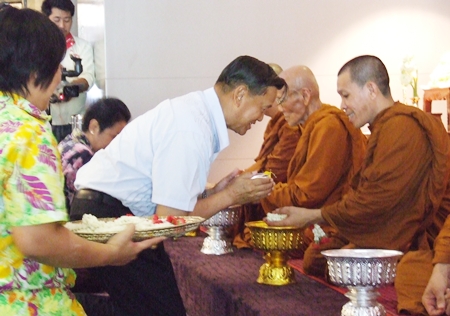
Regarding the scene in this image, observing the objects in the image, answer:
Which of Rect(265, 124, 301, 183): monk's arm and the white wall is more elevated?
the white wall

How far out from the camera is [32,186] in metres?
1.50

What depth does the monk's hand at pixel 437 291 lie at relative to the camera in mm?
2496

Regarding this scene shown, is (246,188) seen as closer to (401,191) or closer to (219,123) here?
(219,123)

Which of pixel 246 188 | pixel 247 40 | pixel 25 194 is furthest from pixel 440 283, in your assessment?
pixel 247 40

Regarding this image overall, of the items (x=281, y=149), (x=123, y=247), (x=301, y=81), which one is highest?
(x=301, y=81)

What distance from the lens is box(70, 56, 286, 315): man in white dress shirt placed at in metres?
2.41

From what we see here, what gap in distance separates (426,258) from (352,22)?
137 inches

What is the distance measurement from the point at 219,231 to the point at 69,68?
2202 mm

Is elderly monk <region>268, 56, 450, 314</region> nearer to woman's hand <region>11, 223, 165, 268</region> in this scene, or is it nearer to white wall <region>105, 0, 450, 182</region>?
woman's hand <region>11, 223, 165, 268</region>

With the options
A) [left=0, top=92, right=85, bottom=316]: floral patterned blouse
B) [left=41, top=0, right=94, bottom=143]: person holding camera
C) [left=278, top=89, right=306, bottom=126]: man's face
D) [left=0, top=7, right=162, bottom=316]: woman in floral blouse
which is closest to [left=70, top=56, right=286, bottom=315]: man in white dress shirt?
[left=0, top=7, right=162, bottom=316]: woman in floral blouse

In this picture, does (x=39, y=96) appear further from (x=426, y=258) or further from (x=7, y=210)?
(x=426, y=258)

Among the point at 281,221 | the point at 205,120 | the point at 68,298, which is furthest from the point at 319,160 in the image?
the point at 68,298

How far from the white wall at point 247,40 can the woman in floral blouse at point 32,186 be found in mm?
3887

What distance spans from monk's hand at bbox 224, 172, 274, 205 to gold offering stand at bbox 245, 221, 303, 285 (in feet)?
1.25
